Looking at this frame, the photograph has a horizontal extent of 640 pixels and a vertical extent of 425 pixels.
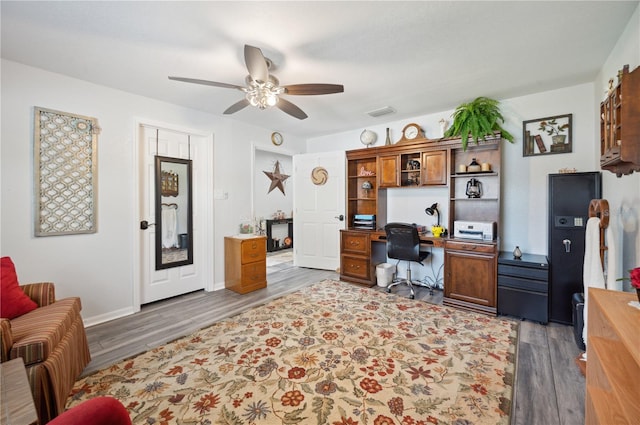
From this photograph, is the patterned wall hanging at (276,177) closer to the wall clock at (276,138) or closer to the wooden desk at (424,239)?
the wall clock at (276,138)

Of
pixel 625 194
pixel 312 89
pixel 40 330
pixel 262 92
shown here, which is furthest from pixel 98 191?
pixel 625 194

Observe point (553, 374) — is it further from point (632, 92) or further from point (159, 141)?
point (159, 141)

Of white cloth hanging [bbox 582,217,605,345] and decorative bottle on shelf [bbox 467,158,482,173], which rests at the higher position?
decorative bottle on shelf [bbox 467,158,482,173]

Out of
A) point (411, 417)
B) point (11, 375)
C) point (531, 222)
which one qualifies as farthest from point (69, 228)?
point (531, 222)

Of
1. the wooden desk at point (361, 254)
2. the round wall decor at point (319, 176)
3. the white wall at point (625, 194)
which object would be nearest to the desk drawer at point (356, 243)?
the wooden desk at point (361, 254)

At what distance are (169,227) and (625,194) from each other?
15.5 feet

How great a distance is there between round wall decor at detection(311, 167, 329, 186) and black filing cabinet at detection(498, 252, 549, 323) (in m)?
2.98

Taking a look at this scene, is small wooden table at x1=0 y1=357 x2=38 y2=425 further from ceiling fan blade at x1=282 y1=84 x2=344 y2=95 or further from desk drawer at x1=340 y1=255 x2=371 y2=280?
desk drawer at x1=340 y1=255 x2=371 y2=280

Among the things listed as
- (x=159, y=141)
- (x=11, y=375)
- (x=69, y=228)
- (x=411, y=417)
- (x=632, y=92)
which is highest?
(x=159, y=141)

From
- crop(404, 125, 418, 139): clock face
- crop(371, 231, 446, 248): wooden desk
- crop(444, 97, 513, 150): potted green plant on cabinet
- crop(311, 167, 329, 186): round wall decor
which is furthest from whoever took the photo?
crop(311, 167, 329, 186): round wall decor

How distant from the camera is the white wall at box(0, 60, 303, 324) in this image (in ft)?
7.82

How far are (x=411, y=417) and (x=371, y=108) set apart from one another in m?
3.44

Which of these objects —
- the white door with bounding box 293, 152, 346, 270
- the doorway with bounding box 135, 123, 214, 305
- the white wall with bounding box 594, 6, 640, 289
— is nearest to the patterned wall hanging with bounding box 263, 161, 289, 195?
the white door with bounding box 293, 152, 346, 270

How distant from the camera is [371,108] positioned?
3.68 metres
